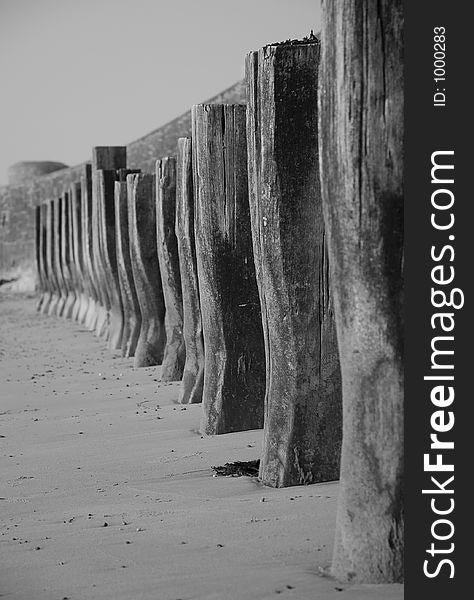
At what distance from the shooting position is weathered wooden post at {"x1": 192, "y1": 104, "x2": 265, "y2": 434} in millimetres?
5684

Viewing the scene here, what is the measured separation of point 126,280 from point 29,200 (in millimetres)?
25813

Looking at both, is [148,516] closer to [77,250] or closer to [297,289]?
[297,289]

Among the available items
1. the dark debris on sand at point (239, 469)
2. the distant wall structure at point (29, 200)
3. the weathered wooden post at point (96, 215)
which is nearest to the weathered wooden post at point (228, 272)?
the dark debris on sand at point (239, 469)

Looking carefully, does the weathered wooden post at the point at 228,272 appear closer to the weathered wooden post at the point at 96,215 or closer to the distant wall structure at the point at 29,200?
the weathered wooden post at the point at 96,215

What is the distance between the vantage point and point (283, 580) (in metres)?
3.18

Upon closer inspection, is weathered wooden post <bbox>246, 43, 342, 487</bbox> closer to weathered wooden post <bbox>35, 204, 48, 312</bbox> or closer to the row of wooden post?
the row of wooden post

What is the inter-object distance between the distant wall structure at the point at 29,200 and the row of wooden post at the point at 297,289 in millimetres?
23893

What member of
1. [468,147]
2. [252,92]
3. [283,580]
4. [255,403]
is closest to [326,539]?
[283,580]

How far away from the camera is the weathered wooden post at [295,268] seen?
433 centimetres

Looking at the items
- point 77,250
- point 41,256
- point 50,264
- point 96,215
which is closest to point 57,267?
point 50,264

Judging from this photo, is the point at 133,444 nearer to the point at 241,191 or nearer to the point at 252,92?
the point at 241,191

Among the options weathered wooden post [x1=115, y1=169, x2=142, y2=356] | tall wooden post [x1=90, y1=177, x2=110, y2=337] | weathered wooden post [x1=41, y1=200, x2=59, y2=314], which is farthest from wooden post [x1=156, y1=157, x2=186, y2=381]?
weathered wooden post [x1=41, y1=200, x2=59, y2=314]

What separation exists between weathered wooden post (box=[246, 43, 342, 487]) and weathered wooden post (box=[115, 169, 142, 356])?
6.21 m

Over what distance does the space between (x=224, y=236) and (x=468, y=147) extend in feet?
9.69
